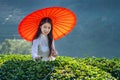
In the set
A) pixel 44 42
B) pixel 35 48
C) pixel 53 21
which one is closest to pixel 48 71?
pixel 35 48

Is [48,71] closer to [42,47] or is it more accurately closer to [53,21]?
[42,47]

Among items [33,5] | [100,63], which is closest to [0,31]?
[33,5]

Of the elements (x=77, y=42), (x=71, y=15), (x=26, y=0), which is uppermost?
(x=26, y=0)

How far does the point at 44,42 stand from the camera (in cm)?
581

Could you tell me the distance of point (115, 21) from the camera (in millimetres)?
58875

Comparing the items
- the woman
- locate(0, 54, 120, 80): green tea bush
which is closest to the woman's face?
the woman

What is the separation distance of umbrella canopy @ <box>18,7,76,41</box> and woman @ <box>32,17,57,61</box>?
0.35ft

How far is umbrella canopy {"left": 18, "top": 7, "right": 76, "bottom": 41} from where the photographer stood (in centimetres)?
547

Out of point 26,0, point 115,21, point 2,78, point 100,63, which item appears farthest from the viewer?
point 26,0

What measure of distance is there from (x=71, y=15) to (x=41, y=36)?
25.9 inches

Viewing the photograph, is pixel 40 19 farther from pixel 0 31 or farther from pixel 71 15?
pixel 0 31

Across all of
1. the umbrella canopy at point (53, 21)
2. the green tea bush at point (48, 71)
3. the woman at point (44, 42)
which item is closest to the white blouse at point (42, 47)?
the woman at point (44, 42)

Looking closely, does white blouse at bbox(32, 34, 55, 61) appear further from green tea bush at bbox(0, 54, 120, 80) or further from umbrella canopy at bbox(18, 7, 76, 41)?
green tea bush at bbox(0, 54, 120, 80)

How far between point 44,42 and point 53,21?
0.42m
